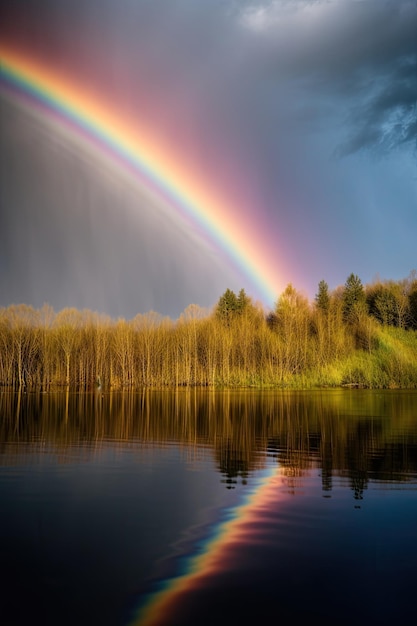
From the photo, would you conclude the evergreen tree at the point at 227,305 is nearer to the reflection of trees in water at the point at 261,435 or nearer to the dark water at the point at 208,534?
the reflection of trees in water at the point at 261,435

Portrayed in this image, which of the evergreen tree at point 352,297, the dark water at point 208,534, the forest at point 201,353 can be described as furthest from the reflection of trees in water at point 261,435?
the evergreen tree at point 352,297

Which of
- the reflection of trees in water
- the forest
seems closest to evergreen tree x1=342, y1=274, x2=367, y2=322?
the forest

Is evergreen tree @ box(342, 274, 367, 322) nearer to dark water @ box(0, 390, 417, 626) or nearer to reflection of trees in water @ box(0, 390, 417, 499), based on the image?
reflection of trees in water @ box(0, 390, 417, 499)

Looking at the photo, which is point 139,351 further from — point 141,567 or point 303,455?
point 141,567

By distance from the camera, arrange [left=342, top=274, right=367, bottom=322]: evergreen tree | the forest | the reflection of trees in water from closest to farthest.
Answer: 1. the reflection of trees in water
2. the forest
3. [left=342, top=274, right=367, bottom=322]: evergreen tree

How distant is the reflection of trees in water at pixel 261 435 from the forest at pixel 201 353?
39.6 metres

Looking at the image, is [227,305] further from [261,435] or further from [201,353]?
[261,435]

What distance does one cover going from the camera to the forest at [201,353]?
73312 millimetres

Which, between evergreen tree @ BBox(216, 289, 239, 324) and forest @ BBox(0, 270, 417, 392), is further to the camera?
evergreen tree @ BBox(216, 289, 239, 324)

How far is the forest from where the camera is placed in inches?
2886

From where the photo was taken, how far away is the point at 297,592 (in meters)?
6.26

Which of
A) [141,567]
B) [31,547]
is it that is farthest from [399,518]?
[31,547]

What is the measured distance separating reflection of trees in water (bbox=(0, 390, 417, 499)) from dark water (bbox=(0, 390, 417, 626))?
166mm

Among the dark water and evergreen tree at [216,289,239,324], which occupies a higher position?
evergreen tree at [216,289,239,324]
